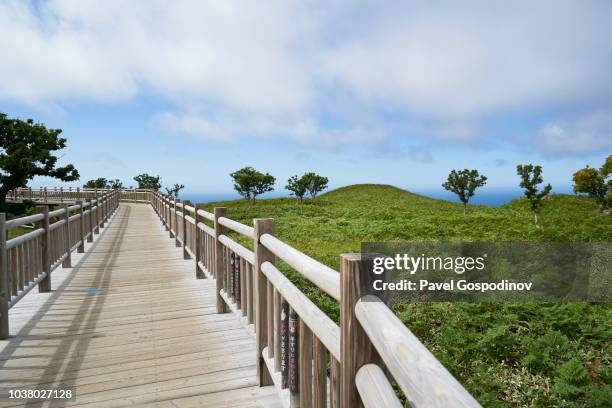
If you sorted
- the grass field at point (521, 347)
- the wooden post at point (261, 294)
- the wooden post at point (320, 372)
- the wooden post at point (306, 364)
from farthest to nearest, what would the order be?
1. the grass field at point (521, 347)
2. the wooden post at point (261, 294)
3. the wooden post at point (306, 364)
4. the wooden post at point (320, 372)

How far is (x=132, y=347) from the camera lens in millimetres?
4781

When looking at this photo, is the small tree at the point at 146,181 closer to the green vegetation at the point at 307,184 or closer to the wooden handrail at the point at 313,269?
the green vegetation at the point at 307,184

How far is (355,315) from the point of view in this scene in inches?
67.4

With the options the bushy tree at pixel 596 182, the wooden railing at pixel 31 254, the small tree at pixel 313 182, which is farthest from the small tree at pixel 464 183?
the wooden railing at pixel 31 254

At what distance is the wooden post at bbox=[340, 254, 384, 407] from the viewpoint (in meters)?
1.71

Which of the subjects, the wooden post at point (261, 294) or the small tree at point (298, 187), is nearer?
the wooden post at point (261, 294)

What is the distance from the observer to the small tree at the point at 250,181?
40.8 meters

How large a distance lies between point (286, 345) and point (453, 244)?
29.3 ft

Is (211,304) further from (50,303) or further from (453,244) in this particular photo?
(453,244)

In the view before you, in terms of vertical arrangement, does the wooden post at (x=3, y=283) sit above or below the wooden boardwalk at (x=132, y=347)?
above

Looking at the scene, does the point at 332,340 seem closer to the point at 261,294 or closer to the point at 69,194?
the point at 261,294

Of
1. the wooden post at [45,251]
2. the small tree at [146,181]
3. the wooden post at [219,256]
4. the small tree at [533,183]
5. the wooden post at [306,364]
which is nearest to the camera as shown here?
the wooden post at [306,364]

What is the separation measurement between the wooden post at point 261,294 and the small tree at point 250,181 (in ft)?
122

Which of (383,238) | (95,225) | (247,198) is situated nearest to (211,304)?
(383,238)
